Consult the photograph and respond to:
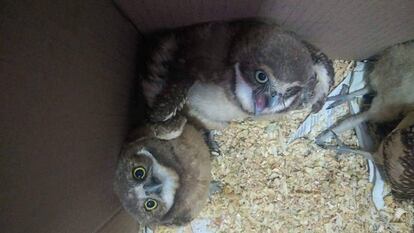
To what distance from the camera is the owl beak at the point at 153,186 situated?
1.90 meters

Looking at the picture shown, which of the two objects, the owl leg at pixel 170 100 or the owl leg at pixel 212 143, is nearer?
the owl leg at pixel 170 100

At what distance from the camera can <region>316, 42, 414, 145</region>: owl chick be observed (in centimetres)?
227

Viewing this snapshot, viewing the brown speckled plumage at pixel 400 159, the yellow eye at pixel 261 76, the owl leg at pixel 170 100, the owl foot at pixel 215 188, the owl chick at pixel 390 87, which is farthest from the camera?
the owl foot at pixel 215 188

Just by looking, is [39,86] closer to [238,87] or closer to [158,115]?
[158,115]

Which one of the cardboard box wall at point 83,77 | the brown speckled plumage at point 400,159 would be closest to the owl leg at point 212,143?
the cardboard box wall at point 83,77

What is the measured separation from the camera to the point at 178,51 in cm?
206

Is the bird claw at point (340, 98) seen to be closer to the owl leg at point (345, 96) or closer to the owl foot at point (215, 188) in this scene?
the owl leg at point (345, 96)

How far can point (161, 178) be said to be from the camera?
1.94m

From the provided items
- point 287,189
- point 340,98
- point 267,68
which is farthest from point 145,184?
point 340,98

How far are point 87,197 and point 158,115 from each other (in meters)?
0.42

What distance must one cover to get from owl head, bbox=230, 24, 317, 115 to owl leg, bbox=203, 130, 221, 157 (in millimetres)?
541

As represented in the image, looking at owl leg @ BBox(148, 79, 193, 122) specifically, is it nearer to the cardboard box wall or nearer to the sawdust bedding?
the cardboard box wall

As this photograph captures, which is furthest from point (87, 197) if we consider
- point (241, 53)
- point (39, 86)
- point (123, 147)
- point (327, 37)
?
point (327, 37)

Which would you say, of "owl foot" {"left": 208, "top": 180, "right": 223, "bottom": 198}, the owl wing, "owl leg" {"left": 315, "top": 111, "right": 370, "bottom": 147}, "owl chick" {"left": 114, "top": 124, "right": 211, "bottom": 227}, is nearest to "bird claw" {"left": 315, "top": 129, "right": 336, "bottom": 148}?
"owl leg" {"left": 315, "top": 111, "right": 370, "bottom": 147}
